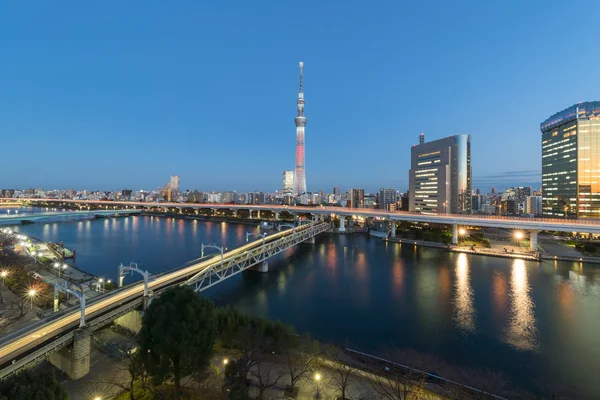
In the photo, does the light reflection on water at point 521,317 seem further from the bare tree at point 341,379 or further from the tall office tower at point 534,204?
the tall office tower at point 534,204

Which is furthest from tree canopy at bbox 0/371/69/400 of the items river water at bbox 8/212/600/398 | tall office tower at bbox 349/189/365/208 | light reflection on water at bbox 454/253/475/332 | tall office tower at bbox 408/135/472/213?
tall office tower at bbox 349/189/365/208

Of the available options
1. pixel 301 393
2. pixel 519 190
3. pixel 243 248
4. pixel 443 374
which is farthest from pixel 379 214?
pixel 519 190

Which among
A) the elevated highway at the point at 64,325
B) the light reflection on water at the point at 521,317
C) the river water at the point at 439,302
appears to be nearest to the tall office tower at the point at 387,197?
Result: the river water at the point at 439,302

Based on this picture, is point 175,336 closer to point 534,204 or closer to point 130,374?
point 130,374

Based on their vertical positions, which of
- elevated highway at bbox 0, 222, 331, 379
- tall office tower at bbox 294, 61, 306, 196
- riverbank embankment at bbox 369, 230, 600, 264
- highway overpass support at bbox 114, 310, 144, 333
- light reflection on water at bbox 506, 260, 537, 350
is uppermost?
tall office tower at bbox 294, 61, 306, 196

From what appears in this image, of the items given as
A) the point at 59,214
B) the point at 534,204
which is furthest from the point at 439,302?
the point at 534,204

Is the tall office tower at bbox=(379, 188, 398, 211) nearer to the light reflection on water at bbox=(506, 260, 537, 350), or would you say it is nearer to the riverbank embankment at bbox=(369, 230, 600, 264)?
the riverbank embankment at bbox=(369, 230, 600, 264)

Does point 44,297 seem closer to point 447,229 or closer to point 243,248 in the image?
point 243,248
